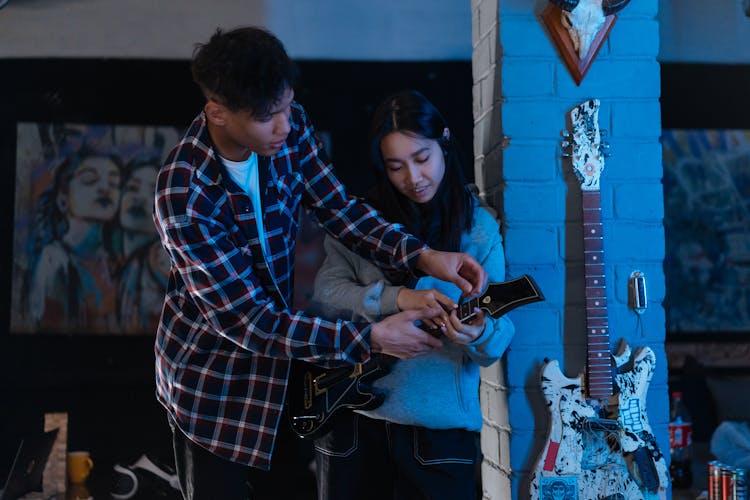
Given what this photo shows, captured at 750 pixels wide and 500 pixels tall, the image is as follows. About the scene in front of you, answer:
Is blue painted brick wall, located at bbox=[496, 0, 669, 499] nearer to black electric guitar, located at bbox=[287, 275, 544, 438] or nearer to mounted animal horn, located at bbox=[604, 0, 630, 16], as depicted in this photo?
mounted animal horn, located at bbox=[604, 0, 630, 16]

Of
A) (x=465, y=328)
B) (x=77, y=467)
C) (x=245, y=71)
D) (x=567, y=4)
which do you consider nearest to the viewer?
(x=245, y=71)

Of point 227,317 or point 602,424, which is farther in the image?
point 602,424

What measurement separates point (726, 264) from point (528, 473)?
3635mm

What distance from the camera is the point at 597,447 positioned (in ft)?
6.82

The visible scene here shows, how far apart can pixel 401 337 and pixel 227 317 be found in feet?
1.18

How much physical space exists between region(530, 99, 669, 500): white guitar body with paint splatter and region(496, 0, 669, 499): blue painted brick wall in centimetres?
4

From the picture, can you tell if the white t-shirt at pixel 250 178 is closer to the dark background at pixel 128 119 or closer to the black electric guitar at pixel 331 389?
the black electric guitar at pixel 331 389

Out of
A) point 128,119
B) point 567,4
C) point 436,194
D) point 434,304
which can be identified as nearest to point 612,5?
point 567,4

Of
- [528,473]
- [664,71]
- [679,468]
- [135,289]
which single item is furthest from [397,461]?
[664,71]

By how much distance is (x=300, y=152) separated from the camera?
1996 mm


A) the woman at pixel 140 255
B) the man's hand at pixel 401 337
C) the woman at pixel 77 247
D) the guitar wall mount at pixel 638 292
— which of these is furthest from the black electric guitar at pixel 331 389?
the woman at pixel 77 247

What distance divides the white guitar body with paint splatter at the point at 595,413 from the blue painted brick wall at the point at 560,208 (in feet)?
0.14

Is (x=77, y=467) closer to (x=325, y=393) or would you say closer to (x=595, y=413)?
(x=325, y=393)

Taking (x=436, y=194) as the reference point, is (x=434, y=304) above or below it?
below
